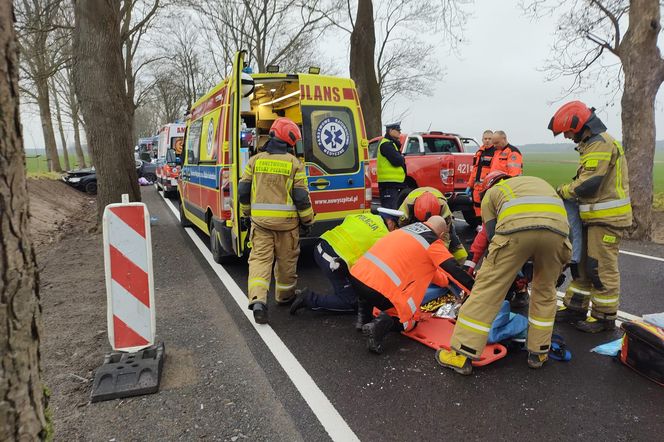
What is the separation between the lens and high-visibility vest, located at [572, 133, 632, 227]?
390 centimetres

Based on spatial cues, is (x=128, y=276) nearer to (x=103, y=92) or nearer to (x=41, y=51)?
(x=103, y=92)

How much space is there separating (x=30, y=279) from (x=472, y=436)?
2316mm

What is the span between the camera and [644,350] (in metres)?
3.11

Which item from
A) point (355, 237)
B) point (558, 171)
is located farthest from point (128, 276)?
point (558, 171)

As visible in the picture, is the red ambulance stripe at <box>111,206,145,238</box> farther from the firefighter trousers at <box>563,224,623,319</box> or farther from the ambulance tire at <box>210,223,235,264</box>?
the firefighter trousers at <box>563,224,623,319</box>

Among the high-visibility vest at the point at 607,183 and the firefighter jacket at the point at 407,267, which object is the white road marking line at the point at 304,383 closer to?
the firefighter jacket at the point at 407,267

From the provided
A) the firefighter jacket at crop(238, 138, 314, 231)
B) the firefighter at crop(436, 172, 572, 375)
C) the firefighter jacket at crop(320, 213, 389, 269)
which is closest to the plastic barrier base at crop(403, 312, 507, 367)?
the firefighter at crop(436, 172, 572, 375)

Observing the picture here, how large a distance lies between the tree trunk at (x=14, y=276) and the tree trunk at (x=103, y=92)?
25.9ft

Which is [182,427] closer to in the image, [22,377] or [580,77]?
[22,377]

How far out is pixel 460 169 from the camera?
928 centimetres

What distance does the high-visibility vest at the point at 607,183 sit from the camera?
3.90m

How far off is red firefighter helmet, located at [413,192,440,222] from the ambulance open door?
2082 millimetres

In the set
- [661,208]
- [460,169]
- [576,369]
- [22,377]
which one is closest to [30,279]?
[22,377]

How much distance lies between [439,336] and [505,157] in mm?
3955
